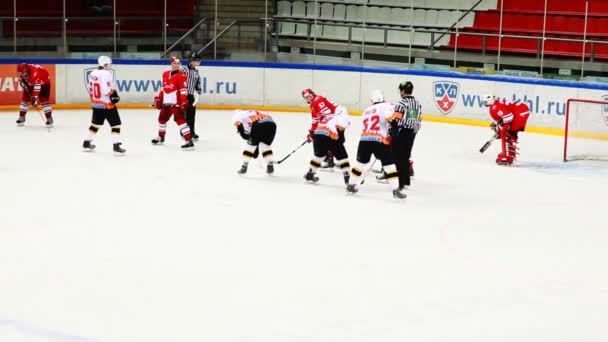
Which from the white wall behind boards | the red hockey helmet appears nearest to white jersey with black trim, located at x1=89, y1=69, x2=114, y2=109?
the red hockey helmet

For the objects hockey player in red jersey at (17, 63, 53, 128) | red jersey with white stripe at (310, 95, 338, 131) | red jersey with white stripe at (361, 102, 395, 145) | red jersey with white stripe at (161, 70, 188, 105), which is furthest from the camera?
hockey player in red jersey at (17, 63, 53, 128)

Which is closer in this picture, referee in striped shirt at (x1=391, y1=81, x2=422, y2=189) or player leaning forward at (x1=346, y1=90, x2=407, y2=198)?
player leaning forward at (x1=346, y1=90, x2=407, y2=198)

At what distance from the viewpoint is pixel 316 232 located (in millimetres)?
9055

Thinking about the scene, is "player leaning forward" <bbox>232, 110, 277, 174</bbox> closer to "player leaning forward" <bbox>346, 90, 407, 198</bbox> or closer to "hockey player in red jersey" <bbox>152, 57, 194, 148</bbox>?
"player leaning forward" <bbox>346, 90, 407, 198</bbox>

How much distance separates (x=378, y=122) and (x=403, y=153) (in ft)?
2.72

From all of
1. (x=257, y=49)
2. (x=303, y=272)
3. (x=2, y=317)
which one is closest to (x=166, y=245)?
(x=303, y=272)

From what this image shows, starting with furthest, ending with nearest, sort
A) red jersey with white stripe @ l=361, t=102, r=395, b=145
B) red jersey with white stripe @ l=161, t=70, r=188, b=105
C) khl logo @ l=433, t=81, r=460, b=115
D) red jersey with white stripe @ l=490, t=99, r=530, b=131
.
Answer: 1. khl logo @ l=433, t=81, r=460, b=115
2. red jersey with white stripe @ l=161, t=70, r=188, b=105
3. red jersey with white stripe @ l=490, t=99, r=530, b=131
4. red jersey with white stripe @ l=361, t=102, r=395, b=145

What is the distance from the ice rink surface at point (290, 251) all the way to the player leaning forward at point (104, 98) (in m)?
0.46

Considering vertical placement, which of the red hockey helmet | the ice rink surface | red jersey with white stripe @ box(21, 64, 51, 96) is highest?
the red hockey helmet

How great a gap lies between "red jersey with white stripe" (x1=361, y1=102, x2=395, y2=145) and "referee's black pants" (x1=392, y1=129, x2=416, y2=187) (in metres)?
0.64

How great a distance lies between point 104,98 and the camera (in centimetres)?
1341

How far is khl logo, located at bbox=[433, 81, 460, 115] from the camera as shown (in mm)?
17625

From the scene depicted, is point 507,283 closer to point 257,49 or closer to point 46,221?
point 46,221

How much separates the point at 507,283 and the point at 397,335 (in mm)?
1582
